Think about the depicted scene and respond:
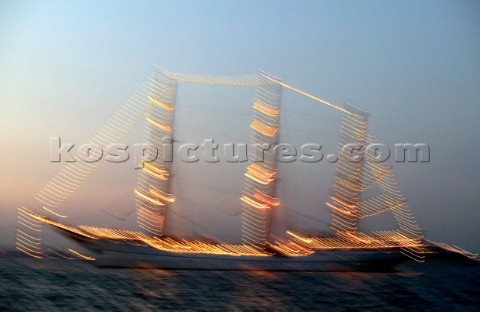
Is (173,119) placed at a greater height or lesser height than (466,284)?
greater

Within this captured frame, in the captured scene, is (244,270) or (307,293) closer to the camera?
(307,293)

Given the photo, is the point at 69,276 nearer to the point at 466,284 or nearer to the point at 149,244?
the point at 149,244

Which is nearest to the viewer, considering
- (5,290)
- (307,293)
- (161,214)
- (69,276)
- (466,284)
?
(5,290)

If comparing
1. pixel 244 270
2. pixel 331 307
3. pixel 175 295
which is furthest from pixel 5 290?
pixel 244 270

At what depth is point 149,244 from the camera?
19.7 meters

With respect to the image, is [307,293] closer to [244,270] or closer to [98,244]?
[244,270]

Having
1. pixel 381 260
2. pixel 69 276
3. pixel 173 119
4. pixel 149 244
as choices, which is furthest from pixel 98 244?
pixel 381 260

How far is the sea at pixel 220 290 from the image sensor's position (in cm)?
1319

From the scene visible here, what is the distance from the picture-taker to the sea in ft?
43.3

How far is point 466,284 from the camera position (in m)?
17.9

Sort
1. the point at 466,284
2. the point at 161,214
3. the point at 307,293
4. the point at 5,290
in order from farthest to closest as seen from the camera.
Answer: the point at 161,214
the point at 466,284
the point at 307,293
the point at 5,290

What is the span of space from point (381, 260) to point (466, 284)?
9.69ft

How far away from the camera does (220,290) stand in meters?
15.5

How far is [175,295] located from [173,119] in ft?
33.4
